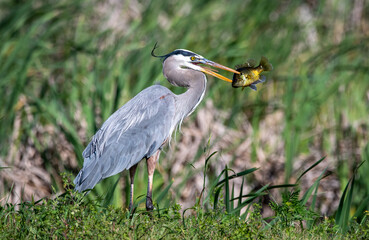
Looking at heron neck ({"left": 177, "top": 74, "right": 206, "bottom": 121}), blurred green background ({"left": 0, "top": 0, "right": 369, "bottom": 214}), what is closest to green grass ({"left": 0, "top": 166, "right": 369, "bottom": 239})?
heron neck ({"left": 177, "top": 74, "right": 206, "bottom": 121})

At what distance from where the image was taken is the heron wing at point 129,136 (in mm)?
4145

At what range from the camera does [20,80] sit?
5.84 meters

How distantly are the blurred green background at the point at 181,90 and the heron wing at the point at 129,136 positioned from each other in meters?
0.49

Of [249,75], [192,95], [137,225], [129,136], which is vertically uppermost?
[249,75]

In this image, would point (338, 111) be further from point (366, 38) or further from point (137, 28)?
point (137, 28)

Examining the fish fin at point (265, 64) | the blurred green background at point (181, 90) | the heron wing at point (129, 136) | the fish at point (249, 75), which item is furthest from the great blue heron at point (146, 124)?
the blurred green background at point (181, 90)

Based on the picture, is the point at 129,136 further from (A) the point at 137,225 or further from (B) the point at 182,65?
(A) the point at 137,225

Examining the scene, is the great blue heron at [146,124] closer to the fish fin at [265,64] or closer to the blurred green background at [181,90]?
the fish fin at [265,64]

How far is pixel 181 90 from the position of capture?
18.2ft

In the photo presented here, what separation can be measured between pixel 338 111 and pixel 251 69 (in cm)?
253

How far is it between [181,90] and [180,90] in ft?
0.26

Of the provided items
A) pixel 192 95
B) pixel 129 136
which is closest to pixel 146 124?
pixel 129 136

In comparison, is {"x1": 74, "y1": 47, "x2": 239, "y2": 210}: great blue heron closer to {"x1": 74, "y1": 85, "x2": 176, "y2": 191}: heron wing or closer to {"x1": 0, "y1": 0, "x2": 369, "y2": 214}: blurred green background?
{"x1": 74, "y1": 85, "x2": 176, "y2": 191}: heron wing

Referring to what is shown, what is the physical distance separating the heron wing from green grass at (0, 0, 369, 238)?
0.21 metres
